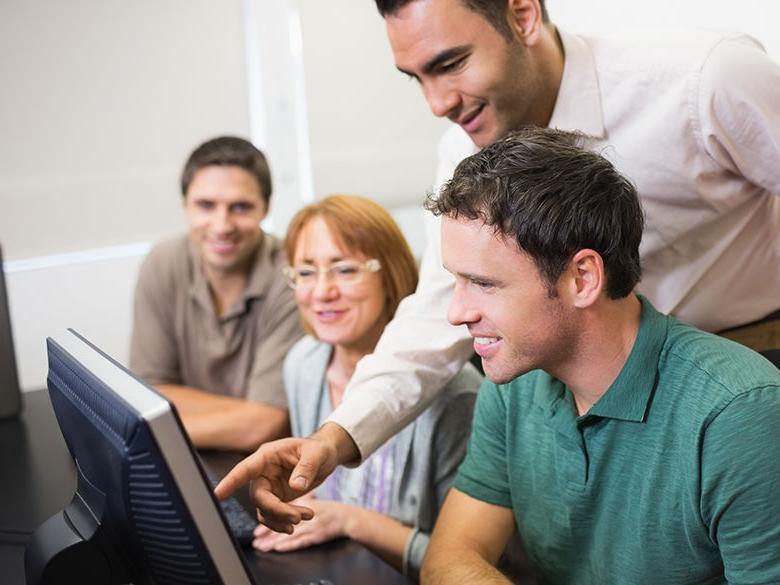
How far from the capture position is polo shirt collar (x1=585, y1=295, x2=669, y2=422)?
1.20m

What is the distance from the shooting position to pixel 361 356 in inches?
78.7

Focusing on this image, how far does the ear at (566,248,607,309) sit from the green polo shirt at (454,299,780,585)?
0.27 feet

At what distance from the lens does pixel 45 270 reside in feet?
12.6

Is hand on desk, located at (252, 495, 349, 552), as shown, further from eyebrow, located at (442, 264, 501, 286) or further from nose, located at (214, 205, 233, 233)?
nose, located at (214, 205, 233, 233)

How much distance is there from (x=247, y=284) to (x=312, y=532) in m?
1.13

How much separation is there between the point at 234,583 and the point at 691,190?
39.2 inches

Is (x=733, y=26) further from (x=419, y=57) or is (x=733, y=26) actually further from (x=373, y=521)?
(x=373, y=521)

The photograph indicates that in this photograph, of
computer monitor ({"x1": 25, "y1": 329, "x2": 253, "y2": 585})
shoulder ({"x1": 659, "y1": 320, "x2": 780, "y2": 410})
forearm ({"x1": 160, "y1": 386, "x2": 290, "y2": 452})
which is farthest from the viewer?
forearm ({"x1": 160, "y1": 386, "x2": 290, "y2": 452})

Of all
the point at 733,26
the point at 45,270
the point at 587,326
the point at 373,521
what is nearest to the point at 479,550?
the point at 373,521

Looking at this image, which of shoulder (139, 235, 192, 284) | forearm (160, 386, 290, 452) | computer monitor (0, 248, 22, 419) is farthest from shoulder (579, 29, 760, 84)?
computer monitor (0, 248, 22, 419)

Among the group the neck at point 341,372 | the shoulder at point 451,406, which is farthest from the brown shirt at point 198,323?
the shoulder at point 451,406

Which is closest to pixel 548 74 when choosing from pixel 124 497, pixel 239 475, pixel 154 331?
pixel 239 475

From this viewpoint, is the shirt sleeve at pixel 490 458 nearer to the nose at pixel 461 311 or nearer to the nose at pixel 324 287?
the nose at pixel 461 311

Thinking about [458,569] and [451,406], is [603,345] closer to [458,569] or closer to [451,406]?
[458,569]
